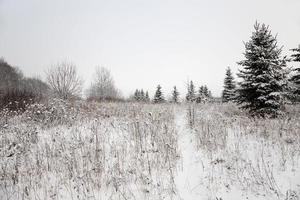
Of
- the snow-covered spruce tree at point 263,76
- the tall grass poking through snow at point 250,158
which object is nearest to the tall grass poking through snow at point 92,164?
the tall grass poking through snow at point 250,158

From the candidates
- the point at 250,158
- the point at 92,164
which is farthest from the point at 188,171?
the point at 92,164

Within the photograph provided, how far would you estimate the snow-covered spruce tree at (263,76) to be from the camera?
1010cm

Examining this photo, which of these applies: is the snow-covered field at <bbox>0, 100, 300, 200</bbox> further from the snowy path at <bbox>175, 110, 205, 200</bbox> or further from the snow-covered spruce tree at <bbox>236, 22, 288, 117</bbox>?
the snow-covered spruce tree at <bbox>236, 22, 288, 117</bbox>

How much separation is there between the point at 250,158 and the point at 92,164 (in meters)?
4.02

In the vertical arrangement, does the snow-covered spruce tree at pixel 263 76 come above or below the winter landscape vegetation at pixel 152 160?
above

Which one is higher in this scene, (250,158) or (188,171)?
(250,158)

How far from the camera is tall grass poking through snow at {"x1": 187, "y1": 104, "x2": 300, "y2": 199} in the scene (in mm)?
4391

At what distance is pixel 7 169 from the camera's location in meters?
5.46

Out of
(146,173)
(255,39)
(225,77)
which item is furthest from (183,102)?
(225,77)

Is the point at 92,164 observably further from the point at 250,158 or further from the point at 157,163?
the point at 250,158

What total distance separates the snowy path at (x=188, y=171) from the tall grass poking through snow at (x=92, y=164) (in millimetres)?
207

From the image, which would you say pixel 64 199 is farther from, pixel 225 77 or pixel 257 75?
pixel 225 77

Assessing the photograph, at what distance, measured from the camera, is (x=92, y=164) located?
5.41 metres

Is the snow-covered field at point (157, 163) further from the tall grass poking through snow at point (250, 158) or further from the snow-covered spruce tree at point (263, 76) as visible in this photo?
the snow-covered spruce tree at point (263, 76)
